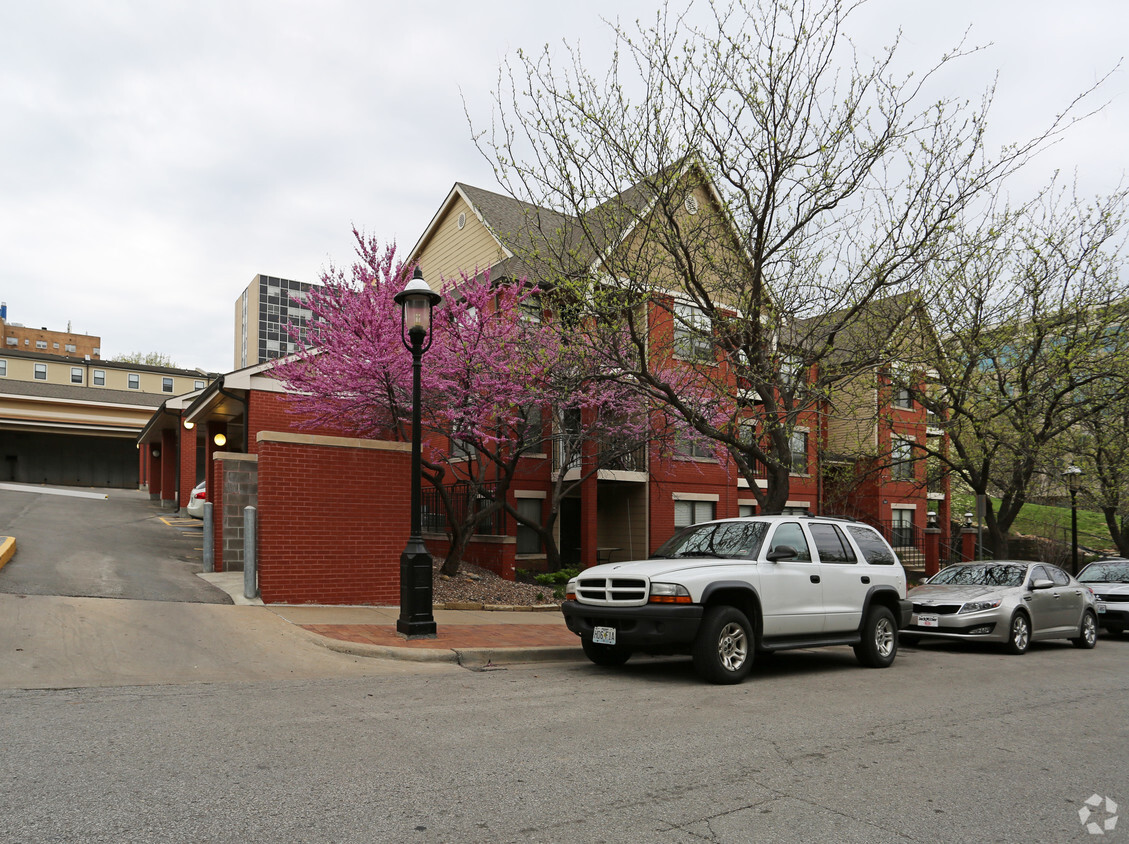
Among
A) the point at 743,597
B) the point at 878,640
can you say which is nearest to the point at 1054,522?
the point at 878,640

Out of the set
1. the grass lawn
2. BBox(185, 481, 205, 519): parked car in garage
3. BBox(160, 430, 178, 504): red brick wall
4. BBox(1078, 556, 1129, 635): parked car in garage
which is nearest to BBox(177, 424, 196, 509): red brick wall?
BBox(160, 430, 178, 504): red brick wall

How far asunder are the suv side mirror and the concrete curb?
9.74m

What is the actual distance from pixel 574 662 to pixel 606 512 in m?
13.7

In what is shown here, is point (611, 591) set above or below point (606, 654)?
above

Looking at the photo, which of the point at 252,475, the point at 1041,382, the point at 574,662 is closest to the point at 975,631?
the point at 574,662

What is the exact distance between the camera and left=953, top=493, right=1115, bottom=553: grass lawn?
40.3 m

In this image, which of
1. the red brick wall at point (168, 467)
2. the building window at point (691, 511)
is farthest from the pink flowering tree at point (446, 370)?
the red brick wall at point (168, 467)

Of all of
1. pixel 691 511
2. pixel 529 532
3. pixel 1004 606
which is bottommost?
pixel 1004 606

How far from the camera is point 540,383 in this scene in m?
14.8

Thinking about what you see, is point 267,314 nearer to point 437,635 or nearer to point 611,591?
point 437,635

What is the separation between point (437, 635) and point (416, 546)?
1165mm

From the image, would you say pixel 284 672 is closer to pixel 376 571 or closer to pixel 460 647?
pixel 460 647

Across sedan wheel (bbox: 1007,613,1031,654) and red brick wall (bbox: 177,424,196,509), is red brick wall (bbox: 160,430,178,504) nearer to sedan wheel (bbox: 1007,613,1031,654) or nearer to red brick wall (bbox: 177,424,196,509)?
red brick wall (bbox: 177,424,196,509)

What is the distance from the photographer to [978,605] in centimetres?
1236
